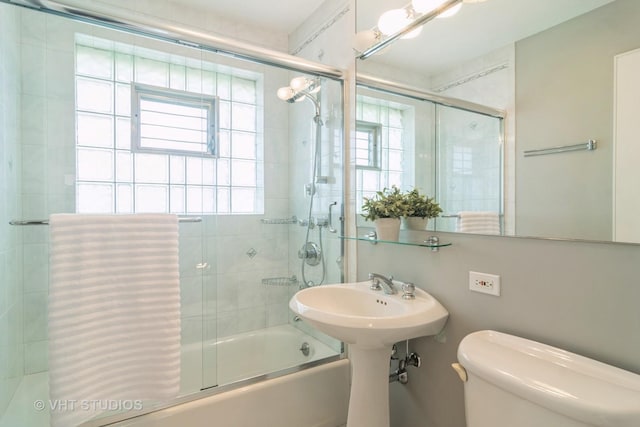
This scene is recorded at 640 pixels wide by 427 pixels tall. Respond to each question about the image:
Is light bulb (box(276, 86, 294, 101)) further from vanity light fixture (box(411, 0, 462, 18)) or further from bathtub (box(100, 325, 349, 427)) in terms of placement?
bathtub (box(100, 325, 349, 427))

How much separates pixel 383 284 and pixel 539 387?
0.76 meters

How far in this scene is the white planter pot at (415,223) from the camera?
145cm

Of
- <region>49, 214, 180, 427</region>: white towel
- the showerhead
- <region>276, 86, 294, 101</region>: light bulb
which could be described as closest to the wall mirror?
the showerhead

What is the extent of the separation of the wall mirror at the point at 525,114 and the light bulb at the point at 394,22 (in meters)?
0.03

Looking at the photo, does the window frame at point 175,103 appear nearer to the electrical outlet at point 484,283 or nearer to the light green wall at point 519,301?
the light green wall at point 519,301

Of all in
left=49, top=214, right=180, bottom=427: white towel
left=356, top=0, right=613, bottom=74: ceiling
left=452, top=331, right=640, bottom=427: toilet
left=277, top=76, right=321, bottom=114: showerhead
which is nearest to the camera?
left=452, top=331, right=640, bottom=427: toilet

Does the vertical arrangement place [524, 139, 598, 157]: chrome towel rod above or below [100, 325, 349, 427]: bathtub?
above

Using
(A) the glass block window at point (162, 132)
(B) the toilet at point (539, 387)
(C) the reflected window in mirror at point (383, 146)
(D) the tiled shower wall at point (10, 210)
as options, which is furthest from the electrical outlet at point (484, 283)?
(D) the tiled shower wall at point (10, 210)

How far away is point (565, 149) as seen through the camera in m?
0.96

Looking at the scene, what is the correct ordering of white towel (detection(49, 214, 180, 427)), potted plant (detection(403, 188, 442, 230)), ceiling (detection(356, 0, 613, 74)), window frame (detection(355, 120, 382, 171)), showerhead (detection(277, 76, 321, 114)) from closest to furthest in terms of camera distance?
ceiling (detection(356, 0, 613, 74)) < white towel (detection(49, 214, 180, 427)) < potted plant (detection(403, 188, 442, 230)) < window frame (detection(355, 120, 382, 171)) < showerhead (detection(277, 76, 321, 114))

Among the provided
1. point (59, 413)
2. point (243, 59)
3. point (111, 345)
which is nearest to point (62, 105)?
point (243, 59)

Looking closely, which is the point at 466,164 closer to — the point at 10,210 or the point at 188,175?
the point at 188,175

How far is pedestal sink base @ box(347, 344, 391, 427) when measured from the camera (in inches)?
51.5

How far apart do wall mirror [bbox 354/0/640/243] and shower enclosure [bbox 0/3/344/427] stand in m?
0.62
